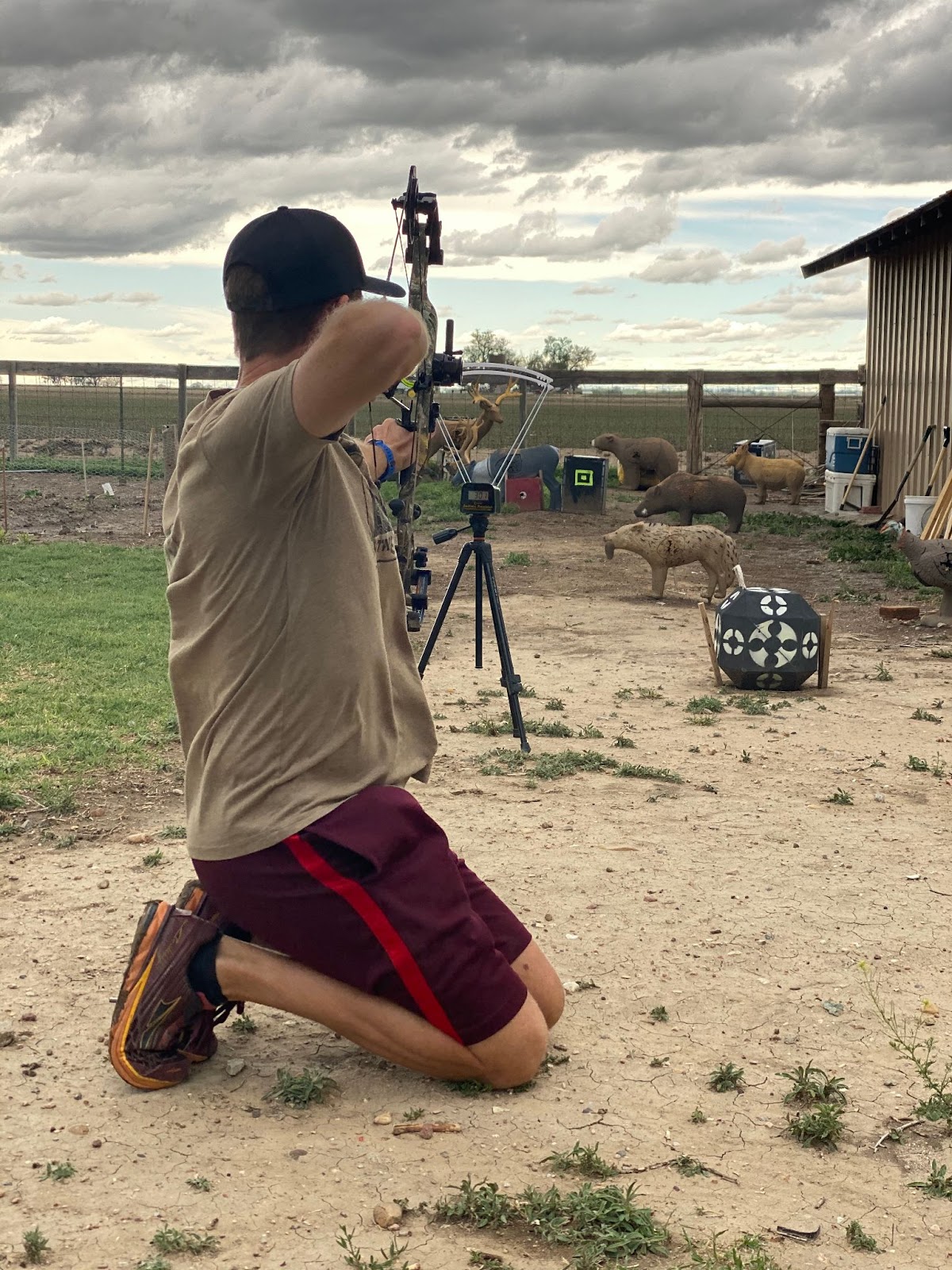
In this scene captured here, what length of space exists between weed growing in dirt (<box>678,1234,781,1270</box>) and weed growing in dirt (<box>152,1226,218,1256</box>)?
87cm

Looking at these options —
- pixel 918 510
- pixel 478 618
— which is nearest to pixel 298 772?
pixel 478 618

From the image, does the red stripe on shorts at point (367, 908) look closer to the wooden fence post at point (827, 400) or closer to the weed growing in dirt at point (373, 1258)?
the weed growing in dirt at point (373, 1258)

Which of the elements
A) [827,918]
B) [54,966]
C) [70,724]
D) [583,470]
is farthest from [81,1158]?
[583,470]

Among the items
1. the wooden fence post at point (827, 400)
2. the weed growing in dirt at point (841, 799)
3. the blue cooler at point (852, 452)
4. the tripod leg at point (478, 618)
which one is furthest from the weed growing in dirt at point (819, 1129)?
the wooden fence post at point (827, 400)

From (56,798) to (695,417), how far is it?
51.7 ft

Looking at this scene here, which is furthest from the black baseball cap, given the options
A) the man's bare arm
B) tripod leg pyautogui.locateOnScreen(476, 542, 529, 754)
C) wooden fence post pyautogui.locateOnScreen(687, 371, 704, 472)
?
wooden fence post pyautogui.locateOnScreen(687, 371, 704, 472)

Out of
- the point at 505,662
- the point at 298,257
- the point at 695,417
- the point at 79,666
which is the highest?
the point at 695,417

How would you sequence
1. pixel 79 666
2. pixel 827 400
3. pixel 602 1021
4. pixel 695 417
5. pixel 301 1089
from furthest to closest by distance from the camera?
pixel 827 400
pixel 695 417
pixel 79 666
pixel 602 1021
pixel 301 1089

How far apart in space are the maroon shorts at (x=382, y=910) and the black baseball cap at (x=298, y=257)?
111cm

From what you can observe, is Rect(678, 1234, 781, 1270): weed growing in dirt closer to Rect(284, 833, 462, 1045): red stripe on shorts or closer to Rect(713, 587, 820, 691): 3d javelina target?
Rect(284, 833, 462, 1045): red stripe on shorts

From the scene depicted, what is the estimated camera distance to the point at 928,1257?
254cm

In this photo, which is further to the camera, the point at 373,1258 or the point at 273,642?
the point at 273,642

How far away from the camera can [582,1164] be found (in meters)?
2.80

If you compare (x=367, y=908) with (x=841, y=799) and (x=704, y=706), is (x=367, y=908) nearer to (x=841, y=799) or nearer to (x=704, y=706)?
(x=841, y=799)
